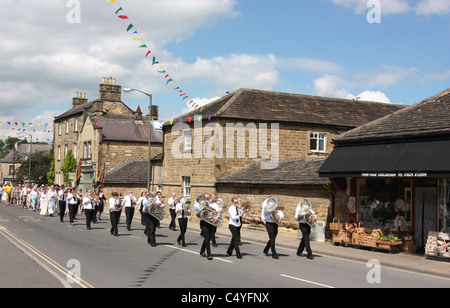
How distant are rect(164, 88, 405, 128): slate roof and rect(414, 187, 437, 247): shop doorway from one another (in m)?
12.3

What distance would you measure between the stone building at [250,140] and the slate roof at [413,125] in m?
5.43

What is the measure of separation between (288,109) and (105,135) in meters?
21.3

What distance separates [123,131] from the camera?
45.9 m

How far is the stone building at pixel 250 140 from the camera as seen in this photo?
83.1 feet

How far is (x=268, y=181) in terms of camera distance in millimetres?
22672

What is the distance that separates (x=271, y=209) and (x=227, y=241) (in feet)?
18.3

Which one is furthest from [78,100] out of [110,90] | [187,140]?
[187,140]

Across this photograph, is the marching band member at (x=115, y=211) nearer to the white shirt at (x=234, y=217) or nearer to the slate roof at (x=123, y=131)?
the white shirt at (x=234, y=217)

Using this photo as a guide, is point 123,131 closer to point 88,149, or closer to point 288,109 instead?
point 88,149

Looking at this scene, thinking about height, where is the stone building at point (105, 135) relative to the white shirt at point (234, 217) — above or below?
above

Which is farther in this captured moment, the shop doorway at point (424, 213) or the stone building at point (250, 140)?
the stone building at point (250, 140)

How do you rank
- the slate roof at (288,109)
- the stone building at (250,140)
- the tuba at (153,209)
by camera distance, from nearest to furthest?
1. the tuba at (153,209)
2. the stone building at (250,140)
3. the slate roof at (288,109)

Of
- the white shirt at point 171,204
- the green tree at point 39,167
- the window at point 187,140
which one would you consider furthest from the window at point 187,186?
the green tree at point 39,167
